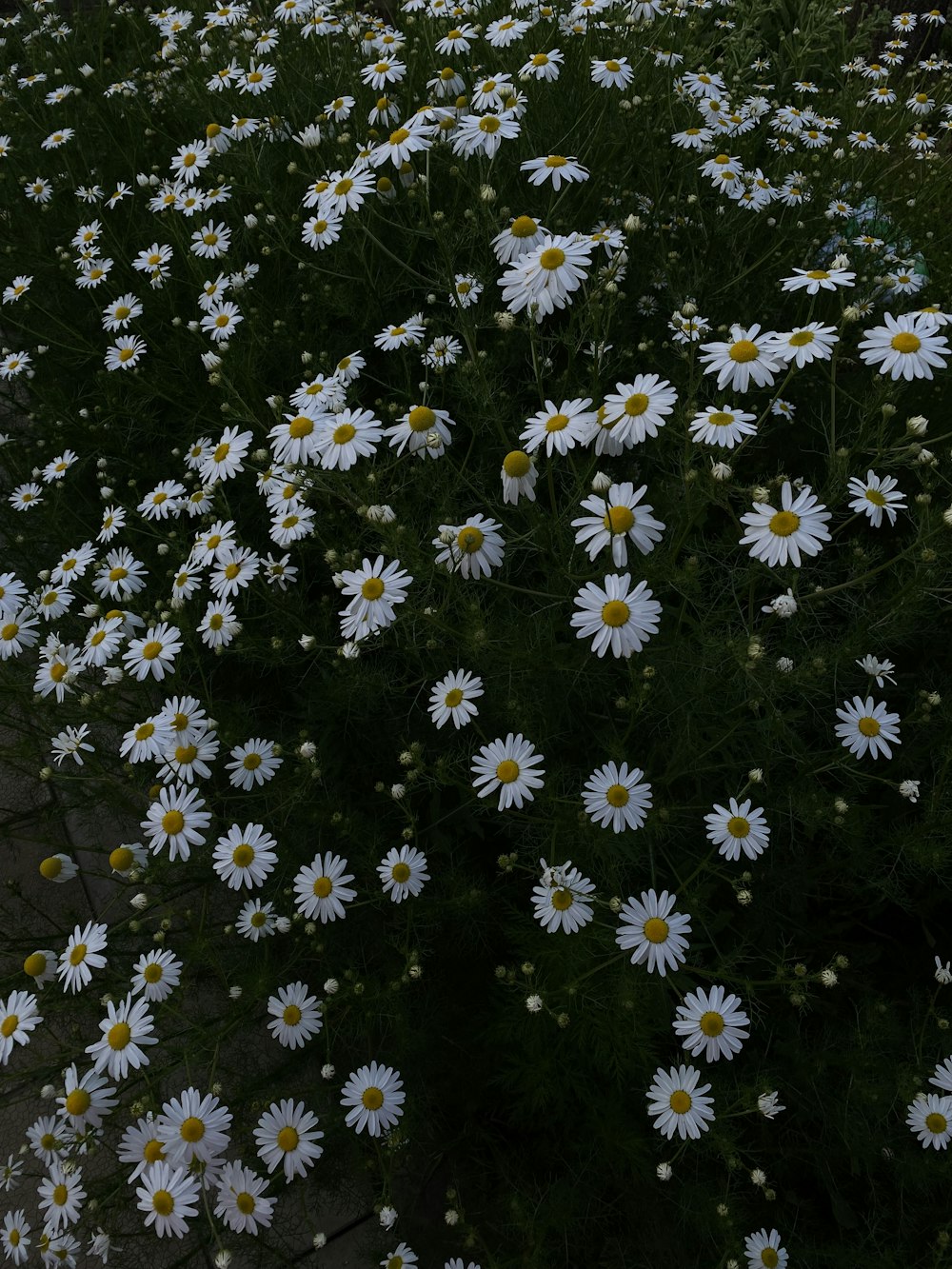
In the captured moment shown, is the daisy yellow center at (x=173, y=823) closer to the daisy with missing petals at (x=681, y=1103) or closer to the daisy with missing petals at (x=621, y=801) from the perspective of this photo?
the daisy with missing petals at (x=621, y=801)

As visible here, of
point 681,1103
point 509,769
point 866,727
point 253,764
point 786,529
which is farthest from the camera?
point 253,764

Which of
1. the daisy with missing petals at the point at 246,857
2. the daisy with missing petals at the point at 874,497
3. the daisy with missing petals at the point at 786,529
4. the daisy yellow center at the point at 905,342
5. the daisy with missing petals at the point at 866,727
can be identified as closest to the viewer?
the daisy with missing petals at the point at 786,529

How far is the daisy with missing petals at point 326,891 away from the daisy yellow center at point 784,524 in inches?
55.2

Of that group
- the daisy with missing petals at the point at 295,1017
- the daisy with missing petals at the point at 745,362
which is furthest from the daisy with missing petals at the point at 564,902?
the daisy with missing petals at the point at 745,362

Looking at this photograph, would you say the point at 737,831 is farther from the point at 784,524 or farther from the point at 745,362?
the point at 745,362

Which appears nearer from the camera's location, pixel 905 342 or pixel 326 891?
pixel 905 342

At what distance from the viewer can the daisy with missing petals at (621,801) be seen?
1.96 metres

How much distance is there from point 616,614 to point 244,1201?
1635 millimetres

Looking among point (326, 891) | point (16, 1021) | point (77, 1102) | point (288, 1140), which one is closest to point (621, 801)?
point (326, 891)

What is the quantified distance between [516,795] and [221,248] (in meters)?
2.57

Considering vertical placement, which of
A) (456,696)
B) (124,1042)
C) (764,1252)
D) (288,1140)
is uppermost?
(456,696)

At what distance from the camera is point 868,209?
3.78 m

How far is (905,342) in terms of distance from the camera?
193 centimetres

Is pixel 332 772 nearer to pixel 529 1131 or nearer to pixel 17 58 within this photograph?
pixel 529 1131
